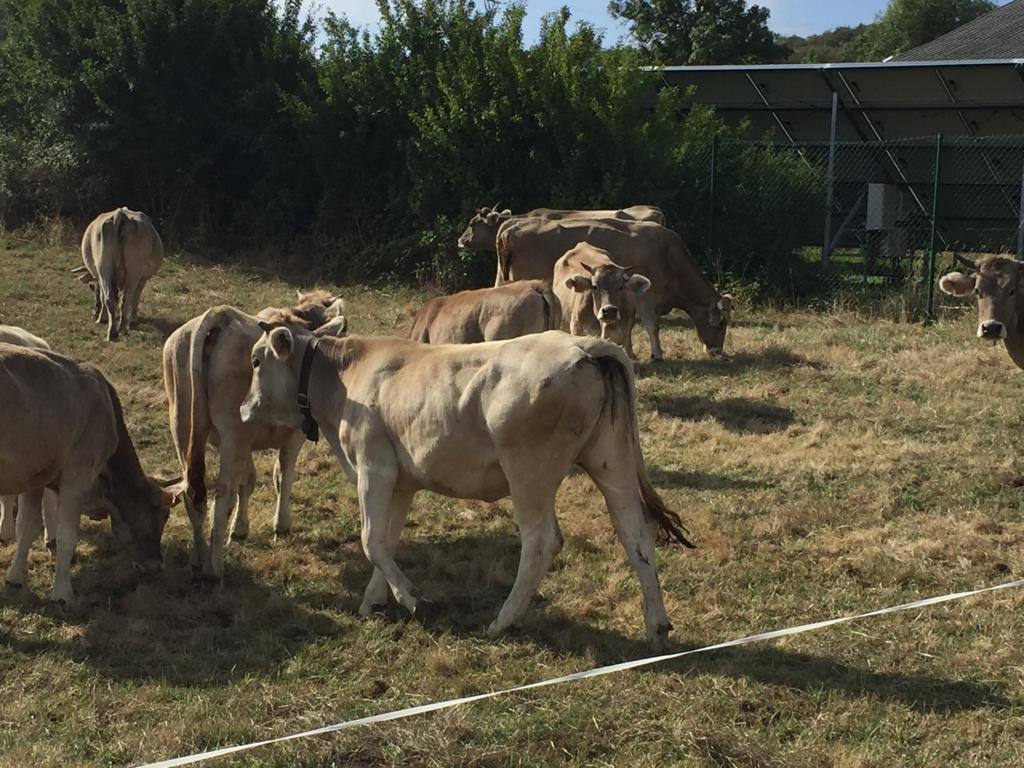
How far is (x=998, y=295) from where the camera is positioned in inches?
456

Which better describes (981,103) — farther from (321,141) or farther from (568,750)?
(568,750)

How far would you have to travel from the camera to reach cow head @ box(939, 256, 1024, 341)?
11.4 m

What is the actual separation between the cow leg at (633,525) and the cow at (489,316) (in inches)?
181

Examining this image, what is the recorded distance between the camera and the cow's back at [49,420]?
6.98m

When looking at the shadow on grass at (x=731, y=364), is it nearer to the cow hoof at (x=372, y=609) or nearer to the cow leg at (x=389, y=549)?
the cow leg at (x=389, y=549)

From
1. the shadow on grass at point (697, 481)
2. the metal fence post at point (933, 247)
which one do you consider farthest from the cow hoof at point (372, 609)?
the metal fence post at point (933, 247)

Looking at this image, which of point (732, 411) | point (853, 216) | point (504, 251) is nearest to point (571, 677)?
point (732, 411)

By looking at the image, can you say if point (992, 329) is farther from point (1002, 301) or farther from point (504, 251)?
point (504, 251)

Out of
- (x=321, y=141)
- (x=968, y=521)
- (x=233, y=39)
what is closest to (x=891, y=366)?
(x=968, y=521)

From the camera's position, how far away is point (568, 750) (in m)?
5.31

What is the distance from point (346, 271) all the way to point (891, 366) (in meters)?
10.9

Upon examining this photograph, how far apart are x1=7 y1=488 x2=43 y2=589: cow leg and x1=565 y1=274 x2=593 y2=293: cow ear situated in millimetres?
6591

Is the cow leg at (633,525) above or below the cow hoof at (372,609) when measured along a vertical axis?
above

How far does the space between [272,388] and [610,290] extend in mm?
6089
